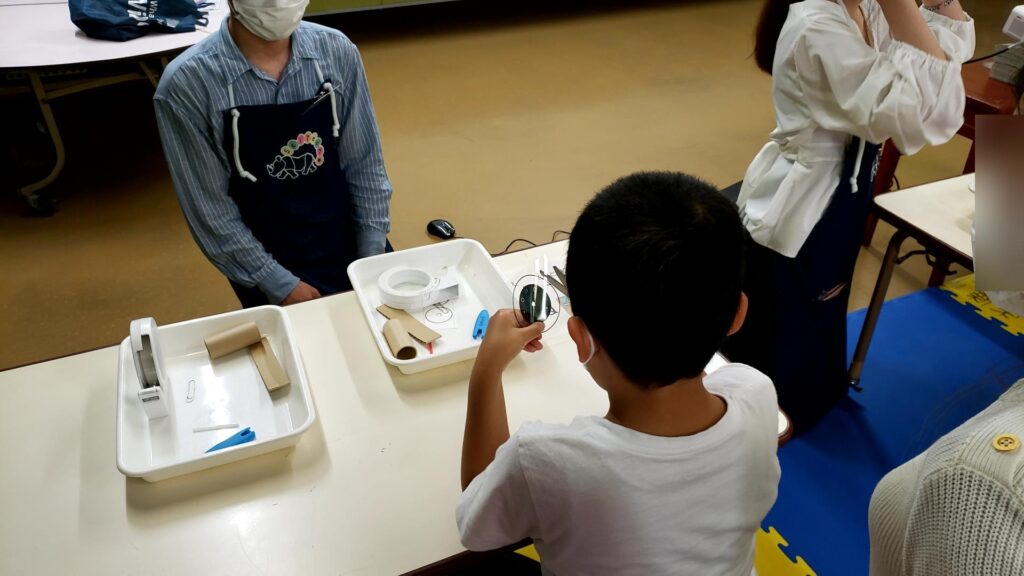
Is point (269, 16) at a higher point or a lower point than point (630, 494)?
higher

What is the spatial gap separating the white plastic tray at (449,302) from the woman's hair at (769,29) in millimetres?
861

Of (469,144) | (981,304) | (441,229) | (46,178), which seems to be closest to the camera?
(981,304)

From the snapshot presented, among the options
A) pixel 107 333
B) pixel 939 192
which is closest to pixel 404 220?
pixel 107 333

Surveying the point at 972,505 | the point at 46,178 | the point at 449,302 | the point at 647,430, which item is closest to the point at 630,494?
the point at 647,430

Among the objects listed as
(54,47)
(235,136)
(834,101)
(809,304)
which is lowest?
(809,304)

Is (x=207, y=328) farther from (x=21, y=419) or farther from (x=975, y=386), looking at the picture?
(x=975, y=386)

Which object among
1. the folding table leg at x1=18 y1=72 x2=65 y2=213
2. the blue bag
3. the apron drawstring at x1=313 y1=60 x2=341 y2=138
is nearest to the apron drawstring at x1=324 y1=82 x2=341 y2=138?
the apron drawstring at x1=313 y1=60 x2=341 y2=138

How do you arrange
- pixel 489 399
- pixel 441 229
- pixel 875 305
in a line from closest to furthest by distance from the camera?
pixel 489 399, pixel 875 305, pixel 441 229

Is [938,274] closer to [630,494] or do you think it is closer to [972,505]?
[972,505]

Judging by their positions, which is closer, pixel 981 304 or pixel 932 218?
pixel 932 218

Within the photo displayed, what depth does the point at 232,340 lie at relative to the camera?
1.26 meters

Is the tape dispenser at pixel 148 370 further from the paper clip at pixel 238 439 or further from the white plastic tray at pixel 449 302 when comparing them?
the white plastic tray at pixel 449 302

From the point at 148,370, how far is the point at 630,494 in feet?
2.47

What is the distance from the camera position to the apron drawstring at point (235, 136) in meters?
1.53
